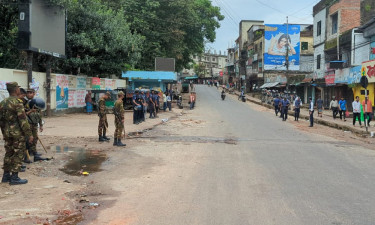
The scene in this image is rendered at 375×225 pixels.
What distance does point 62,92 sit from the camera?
2209cm

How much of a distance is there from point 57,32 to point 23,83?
411cm

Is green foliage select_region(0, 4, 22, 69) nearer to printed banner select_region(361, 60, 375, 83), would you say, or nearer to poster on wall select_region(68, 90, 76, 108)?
poster on wall select_region(68, 90, 76, 108)

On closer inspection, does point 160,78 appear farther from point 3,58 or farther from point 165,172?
point 165,172

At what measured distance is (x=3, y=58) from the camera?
21.5 metres

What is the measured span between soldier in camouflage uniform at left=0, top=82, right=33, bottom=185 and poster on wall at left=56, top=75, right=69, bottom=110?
15.7 meters

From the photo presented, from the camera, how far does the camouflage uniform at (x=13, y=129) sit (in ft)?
21.0

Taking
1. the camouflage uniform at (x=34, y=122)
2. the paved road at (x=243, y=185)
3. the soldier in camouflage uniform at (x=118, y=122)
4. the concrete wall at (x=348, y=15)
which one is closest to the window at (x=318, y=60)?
the concrete wall at (x=348, y=15)

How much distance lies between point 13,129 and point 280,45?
50.7 m

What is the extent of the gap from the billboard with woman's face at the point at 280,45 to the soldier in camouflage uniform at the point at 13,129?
4890 centimetres

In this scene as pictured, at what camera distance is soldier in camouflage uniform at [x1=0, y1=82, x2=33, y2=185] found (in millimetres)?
6402

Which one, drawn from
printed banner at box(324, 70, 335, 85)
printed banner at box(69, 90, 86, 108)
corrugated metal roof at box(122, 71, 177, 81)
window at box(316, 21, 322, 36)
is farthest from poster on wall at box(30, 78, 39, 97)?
window at box(316, 21, 322, 36)

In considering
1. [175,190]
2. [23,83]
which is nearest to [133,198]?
[175,190]

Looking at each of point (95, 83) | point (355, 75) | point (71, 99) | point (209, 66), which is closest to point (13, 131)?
point (71, 99)

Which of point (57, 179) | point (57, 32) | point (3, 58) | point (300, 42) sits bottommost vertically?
point (57, 179)
